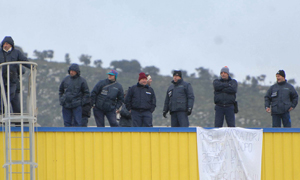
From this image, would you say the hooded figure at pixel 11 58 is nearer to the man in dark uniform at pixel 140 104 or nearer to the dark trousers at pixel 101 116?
the dark trousers at pixel 101 116

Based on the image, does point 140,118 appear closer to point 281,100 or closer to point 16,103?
point 16,103

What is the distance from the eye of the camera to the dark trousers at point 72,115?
12328mm

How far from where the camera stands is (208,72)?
78.1m

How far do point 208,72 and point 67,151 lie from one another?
222ft

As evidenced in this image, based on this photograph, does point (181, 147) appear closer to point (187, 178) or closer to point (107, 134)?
point (187, 178)

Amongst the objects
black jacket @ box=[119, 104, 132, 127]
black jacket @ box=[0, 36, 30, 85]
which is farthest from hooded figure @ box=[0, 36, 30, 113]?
black jacket @ box=[119, 104, 132, 127]

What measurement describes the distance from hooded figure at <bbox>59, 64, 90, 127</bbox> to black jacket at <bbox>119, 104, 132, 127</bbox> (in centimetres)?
164

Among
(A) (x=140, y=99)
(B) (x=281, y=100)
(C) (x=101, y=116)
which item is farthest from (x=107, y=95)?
(B) (x=281, y=100)

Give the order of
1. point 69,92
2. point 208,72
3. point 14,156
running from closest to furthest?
point 14,156 → point 69,92 → point 208,72

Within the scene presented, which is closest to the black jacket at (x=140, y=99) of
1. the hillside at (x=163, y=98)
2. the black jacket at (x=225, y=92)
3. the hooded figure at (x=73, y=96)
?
the hooded figure at (x=73, y=96)

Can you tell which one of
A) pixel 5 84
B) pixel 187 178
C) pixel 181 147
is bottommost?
pixel 187 178

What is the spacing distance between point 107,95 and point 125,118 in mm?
1522

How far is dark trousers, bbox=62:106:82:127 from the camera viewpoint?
40.4 ft

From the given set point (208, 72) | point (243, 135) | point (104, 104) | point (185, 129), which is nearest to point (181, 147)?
point (185, 129)
